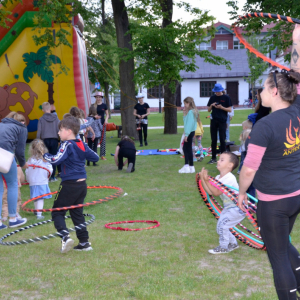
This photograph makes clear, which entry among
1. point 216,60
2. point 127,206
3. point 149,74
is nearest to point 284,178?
point 127,206

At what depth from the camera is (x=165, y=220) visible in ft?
23.2

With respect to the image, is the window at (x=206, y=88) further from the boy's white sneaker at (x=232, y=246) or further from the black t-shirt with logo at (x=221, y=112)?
the boy's white sneaker at (x=232, y=246)

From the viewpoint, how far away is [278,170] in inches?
131

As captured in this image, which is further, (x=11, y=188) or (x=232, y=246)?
(x=11, y=188)

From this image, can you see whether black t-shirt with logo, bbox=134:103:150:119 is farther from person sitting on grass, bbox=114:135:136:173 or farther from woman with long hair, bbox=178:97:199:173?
woman with long hair, bbox=178:97:199:173

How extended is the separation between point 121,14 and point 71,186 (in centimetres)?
1556

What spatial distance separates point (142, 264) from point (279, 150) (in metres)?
2.51

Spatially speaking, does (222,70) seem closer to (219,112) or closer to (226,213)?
(219,112)

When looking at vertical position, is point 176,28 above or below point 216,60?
above

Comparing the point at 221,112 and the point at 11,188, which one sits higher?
the point at 221,112

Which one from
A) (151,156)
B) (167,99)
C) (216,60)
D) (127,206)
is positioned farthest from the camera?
(167,99)

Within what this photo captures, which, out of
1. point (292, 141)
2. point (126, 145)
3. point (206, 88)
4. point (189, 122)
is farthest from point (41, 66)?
point (206, 88)

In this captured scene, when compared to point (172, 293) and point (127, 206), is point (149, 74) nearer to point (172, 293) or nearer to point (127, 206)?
point (127, 206)

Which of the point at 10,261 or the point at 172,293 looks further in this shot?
the point at 10,261
